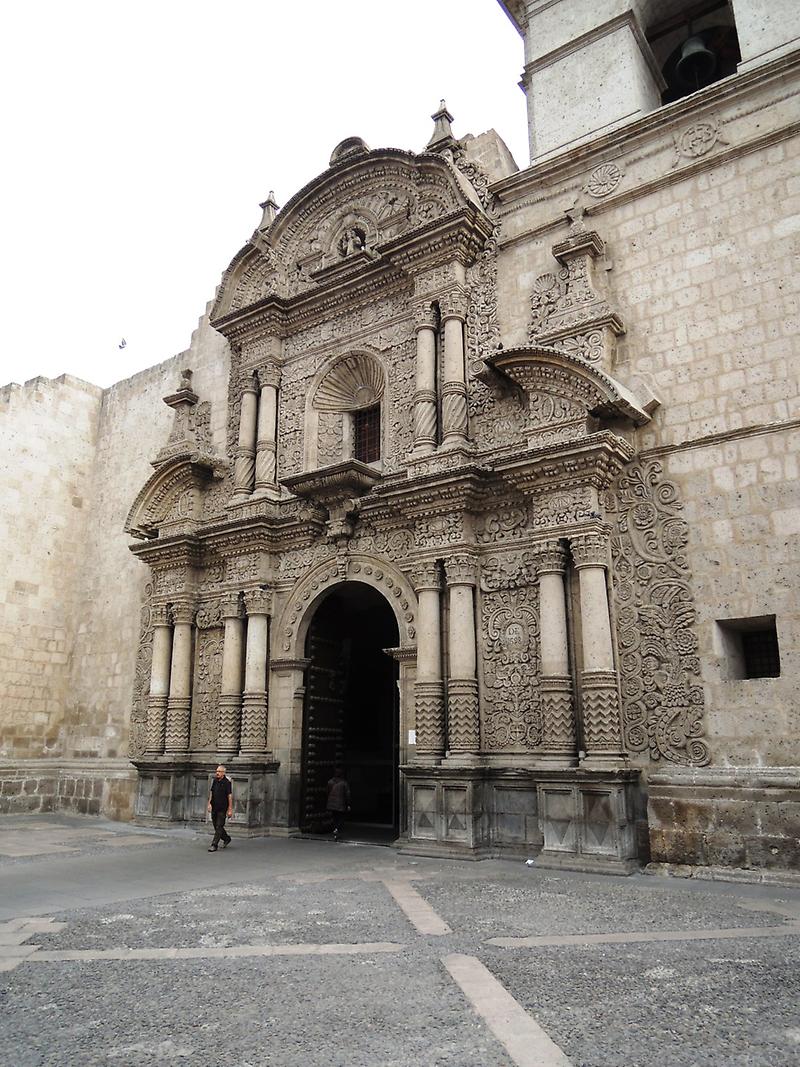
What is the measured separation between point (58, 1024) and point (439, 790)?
263 inches

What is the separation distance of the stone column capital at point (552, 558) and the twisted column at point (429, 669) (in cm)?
166

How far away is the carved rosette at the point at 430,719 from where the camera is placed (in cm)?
1067

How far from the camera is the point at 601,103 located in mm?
12078

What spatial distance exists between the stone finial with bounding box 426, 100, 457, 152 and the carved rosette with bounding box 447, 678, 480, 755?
8687mm

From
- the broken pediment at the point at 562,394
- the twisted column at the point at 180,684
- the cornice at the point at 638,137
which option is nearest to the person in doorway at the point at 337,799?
the twisted column at the point at 180,684

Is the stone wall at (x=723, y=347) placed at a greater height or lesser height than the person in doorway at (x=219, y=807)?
greater

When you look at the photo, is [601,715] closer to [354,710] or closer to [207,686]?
[207,686]

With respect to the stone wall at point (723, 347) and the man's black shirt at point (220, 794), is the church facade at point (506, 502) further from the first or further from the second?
the man's black shirt at point (220, 794)

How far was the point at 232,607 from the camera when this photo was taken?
13664 millimetres

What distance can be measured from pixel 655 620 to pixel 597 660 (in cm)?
87

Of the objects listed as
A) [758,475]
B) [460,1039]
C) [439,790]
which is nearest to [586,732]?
[439,790]

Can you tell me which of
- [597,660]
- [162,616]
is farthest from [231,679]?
[597,660]

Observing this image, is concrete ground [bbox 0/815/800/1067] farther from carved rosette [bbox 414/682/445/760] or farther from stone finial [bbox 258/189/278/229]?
stone finial [bbox 258/189/278/229]

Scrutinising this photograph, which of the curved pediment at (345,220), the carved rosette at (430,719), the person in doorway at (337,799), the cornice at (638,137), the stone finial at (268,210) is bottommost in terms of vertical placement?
the person in doorway at (337,799)
